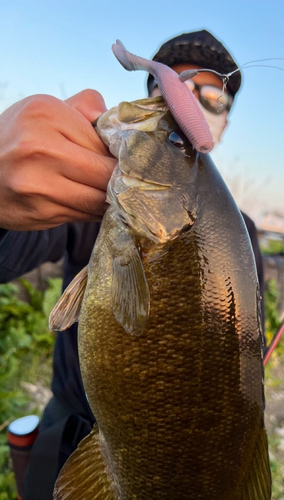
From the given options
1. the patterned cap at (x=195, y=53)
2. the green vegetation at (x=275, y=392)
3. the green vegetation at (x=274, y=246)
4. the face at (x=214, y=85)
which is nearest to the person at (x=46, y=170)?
the face at (x=214, y=85)

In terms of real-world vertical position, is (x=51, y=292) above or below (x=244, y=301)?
below

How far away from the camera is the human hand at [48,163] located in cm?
99

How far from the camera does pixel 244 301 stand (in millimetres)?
1109

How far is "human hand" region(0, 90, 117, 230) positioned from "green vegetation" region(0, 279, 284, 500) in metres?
2.62

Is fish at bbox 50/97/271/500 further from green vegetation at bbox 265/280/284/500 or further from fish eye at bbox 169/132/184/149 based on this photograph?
green vegetation at bbox 265/280/284/500

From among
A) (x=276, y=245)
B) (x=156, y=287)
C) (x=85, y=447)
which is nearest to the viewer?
(x=156, y=287)

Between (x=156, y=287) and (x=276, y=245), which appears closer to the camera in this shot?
(x=156, y=287)

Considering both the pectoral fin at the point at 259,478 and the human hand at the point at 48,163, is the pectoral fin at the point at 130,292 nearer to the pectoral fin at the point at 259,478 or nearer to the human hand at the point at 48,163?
the human hand at the point at 48,163

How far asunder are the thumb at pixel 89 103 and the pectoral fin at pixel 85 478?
1.07 m

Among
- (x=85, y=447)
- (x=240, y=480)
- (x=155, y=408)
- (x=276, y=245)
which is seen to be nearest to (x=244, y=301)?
(x=155, y=408)

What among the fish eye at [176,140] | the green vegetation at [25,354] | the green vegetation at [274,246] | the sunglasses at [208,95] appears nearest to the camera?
the fish eye at [176,140]

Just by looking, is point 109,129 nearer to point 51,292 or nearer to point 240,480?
point 240,480

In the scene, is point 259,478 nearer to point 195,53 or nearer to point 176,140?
point 176,140

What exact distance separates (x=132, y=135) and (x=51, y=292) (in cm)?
368
